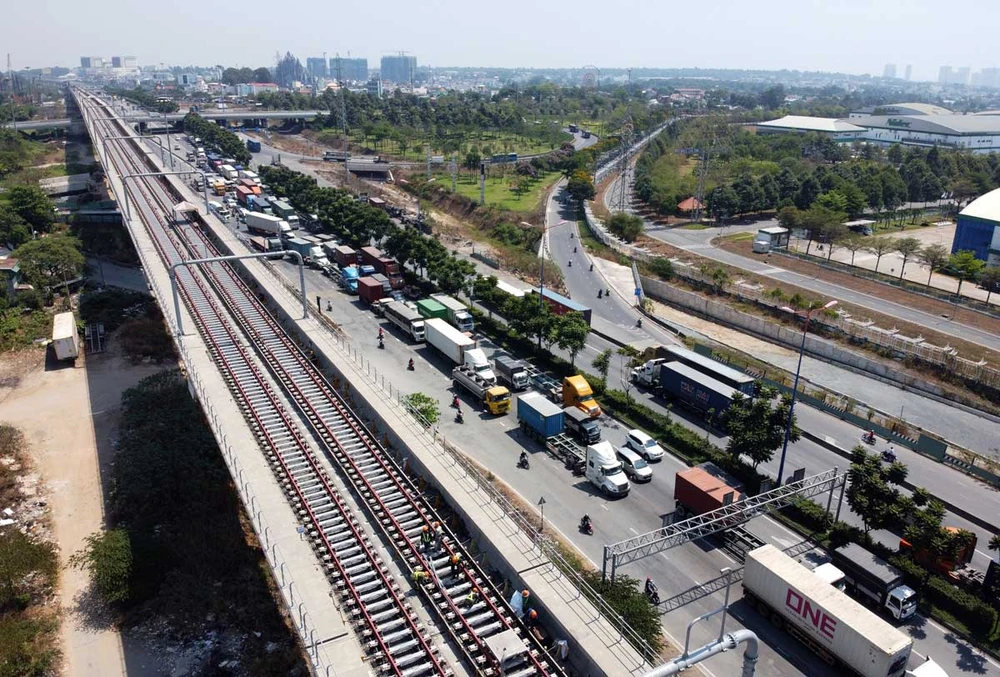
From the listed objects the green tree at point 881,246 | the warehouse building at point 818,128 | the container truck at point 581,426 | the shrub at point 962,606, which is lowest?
the shrub at point 962,606

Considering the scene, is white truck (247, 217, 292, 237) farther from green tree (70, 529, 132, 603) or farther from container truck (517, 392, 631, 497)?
green tree (70, 529, 132, 603)

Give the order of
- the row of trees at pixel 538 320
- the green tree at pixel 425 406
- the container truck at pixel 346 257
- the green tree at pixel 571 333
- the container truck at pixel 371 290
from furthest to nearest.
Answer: the container truck at pixel 346 257 → the container truck at pixel 371 290 → the row of trees at pixel 538 320 → the green tree at pixel 571 333 → the green tree at pixel 425 406

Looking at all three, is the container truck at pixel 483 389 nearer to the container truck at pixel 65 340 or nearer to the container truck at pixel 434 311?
the container truck at pixel 434 311

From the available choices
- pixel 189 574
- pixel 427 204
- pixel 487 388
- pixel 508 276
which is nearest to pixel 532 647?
pixel 189 574

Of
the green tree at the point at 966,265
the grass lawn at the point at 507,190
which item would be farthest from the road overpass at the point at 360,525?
the grass lawn at the point at 507,190

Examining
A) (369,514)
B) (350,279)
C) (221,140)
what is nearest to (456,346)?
(369,514)

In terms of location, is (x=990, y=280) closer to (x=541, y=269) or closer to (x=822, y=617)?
(x=541, y=269)

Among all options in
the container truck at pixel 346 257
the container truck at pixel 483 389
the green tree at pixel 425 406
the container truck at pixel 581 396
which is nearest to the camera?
the green tree at pixel 425 406
